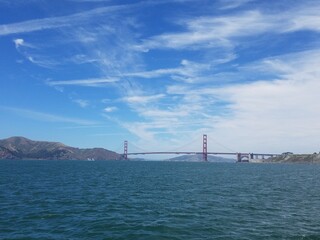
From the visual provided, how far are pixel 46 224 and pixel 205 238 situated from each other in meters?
14.8

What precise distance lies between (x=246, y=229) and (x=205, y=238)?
17.3 ft

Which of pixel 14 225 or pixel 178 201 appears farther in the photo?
pixel 178 201

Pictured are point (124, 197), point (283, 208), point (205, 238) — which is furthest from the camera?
point (124, 197)

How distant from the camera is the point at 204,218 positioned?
35188 millimetres

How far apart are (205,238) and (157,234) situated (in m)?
4.06

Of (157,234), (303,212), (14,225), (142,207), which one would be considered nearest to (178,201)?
(142,207)

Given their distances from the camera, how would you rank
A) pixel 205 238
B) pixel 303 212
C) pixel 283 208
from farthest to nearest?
pixel 283 208
pixel 303 212
pixel 205 238

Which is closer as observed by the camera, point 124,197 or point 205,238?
point 205,238

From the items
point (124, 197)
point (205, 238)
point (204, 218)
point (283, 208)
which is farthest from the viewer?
point (124, 197)

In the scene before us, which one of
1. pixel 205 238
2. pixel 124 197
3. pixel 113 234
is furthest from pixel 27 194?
pixel 205 238

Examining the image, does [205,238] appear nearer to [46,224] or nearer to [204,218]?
[204,218]

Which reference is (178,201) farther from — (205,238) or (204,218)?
(205,238)

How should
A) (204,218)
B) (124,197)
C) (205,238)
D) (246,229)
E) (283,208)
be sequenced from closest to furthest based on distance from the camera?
(205,238)
(246,229)
(204,218)
(283,208)
(124,197)

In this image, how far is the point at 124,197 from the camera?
169 feet
